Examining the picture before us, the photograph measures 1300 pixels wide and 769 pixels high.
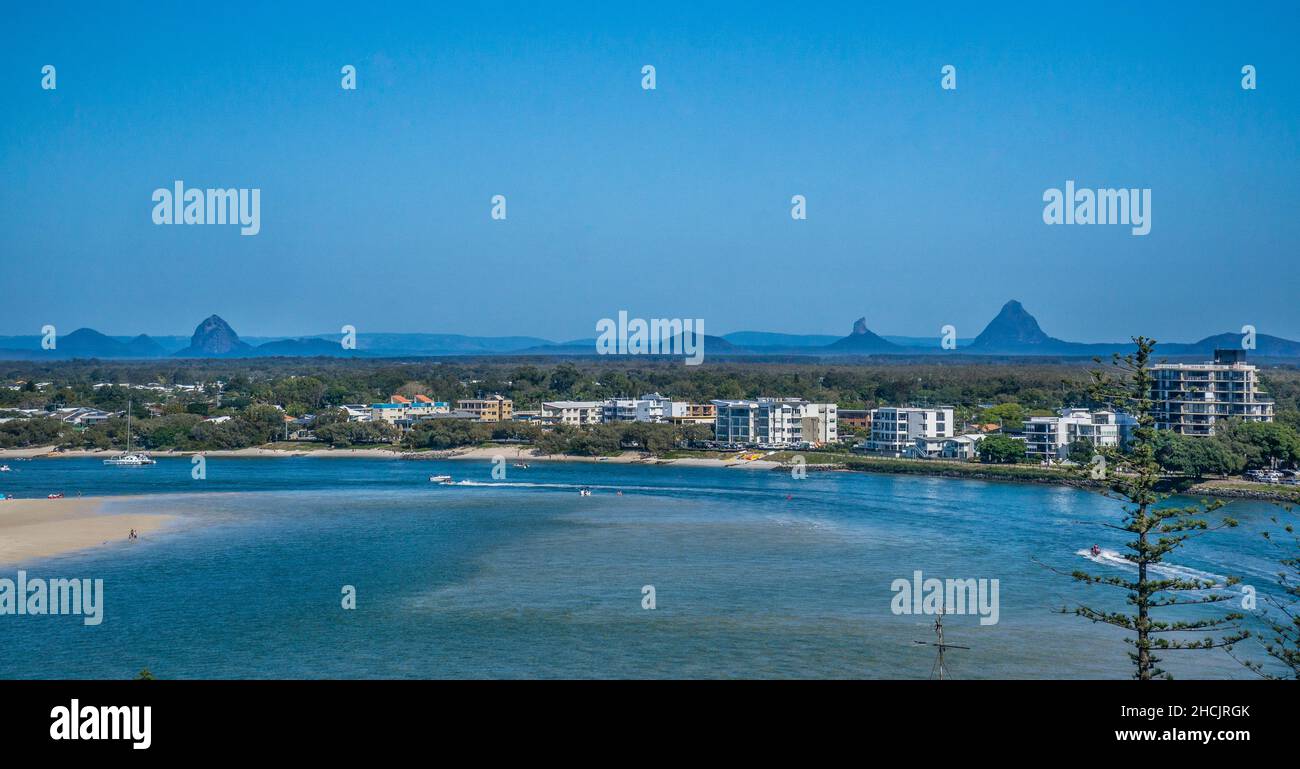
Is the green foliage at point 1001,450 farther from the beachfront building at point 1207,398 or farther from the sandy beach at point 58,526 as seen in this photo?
the sandy beach at point 58,526

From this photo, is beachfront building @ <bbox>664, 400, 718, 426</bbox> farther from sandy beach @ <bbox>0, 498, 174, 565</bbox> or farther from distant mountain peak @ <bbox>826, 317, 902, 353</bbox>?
distant mountain peak @ <bbox>826, 317, 902, 353</bbox>

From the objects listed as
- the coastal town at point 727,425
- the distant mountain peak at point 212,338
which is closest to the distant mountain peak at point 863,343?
the distant mountain peak at point 212,338

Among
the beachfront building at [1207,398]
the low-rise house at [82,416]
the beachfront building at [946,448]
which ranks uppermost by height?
the beachfront building at [1207,398]

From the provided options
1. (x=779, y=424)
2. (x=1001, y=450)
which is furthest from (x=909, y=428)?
(x=779, y=424)

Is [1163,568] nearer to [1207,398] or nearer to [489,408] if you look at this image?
[1207,398]

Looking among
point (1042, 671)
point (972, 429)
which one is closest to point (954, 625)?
point (1042, 671)
